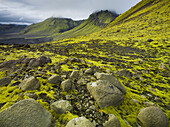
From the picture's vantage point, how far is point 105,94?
570cm

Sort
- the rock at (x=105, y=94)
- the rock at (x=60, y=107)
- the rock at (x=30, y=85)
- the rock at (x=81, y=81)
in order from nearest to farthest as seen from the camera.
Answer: the rock at (x=60, y=107), the rock at (x=105, y=94), the rock at (x=30, y=85), the rock at (x=81, y=81)

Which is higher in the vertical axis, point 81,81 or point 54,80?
point 54,80

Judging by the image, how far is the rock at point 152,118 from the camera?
4.89 metres

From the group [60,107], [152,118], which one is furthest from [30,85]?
[152,118]

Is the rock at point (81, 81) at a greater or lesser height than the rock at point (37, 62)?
lesser

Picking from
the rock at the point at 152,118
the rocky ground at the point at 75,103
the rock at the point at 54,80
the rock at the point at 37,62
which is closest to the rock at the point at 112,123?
the rocky ground at the point at 75,103

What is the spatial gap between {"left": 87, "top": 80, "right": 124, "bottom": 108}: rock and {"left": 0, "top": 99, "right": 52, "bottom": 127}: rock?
10.1ft

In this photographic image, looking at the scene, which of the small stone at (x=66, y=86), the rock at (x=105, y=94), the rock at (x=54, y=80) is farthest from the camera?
the rock at (x=54, y=80)

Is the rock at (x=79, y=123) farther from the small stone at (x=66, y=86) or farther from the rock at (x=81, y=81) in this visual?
the rock at (x=81, y=81)

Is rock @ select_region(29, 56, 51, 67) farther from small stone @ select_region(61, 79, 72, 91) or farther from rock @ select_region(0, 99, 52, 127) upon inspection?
rock @ select_region(0, 99, 52, 127)

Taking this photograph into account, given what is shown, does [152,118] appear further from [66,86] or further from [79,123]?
[66,86]

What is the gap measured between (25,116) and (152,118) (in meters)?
6.87

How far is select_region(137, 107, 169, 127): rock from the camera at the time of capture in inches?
193

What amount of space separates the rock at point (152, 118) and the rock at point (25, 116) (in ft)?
17.6
